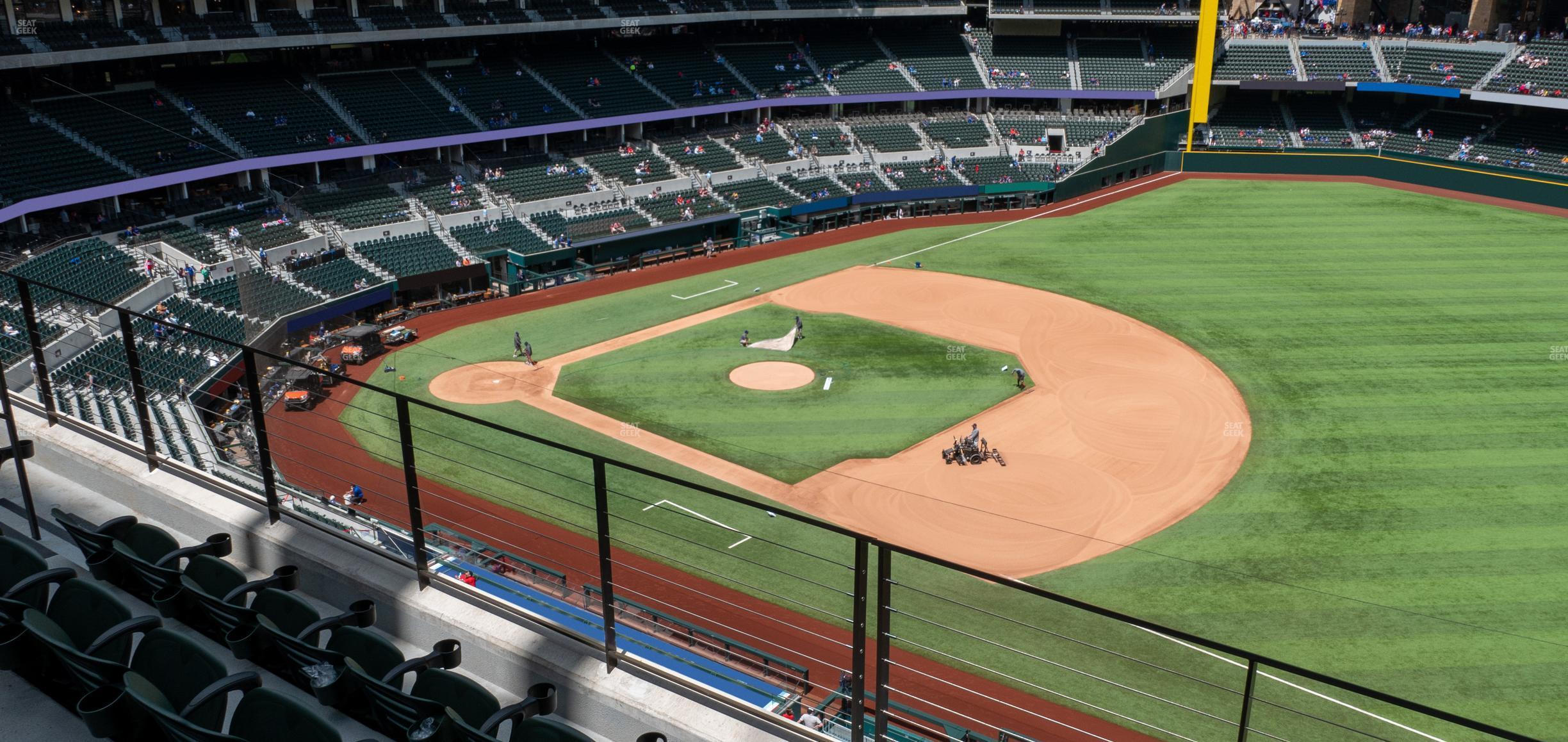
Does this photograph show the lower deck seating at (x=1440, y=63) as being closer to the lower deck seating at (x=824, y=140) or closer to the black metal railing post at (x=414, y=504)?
the lower deck seating at (x=824, y=140)

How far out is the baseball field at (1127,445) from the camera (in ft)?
64.0

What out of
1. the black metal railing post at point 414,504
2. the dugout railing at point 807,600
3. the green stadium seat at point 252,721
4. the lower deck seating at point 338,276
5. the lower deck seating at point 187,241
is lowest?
the dugout railing at point 807,600

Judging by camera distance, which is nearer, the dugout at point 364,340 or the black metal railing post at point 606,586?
the black metal railing post at point 606,586

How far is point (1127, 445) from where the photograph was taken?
2823 centimetres

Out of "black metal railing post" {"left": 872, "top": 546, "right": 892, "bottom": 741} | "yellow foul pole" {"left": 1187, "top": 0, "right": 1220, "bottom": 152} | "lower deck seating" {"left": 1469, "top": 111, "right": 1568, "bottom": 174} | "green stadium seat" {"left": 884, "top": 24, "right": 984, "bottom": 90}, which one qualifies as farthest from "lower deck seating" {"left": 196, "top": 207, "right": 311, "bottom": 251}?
"lower deck seating" {"left": 1469, "top": 111, "right": 1568, "bottom": 174}

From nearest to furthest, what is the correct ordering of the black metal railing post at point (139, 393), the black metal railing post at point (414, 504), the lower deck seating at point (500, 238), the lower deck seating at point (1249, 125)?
the black metal railing post at point (414, 504)
the black metal railing post at point (139, 393)
the lower deck seating at point (500, 238)
the lower deck seating at point (1249, 125)

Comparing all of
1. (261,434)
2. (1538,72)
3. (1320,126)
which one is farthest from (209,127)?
(1538,72)

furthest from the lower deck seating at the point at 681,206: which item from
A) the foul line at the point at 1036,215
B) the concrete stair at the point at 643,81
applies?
the concrete stair at the point at 643,81

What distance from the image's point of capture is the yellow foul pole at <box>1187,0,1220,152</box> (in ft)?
193

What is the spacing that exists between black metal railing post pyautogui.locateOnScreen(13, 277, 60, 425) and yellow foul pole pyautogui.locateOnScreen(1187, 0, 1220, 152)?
196ft

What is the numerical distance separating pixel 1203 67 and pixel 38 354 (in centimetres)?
6098

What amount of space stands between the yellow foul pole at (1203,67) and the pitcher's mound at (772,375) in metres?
37.7

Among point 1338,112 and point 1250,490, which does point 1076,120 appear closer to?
point 1338,112

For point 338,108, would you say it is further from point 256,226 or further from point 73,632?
point 73,632
